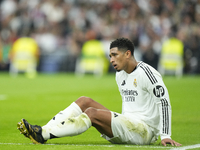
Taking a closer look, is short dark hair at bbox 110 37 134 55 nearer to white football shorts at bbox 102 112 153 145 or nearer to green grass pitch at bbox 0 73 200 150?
white football shorts at bbox 102 112 153 145

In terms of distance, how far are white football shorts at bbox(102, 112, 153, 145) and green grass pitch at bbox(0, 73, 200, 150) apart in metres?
0.14

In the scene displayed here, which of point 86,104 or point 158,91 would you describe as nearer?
point 158,91

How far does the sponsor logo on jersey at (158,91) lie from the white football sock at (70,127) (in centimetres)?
97

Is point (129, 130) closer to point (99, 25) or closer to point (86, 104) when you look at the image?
point (86, 104)

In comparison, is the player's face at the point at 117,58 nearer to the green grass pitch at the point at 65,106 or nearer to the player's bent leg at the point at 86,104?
the player's bent leg at the point at 86,104

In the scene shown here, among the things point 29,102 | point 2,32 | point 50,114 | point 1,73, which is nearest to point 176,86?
point 29,102

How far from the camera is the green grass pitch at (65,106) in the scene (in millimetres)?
6227

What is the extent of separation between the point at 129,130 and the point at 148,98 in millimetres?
530

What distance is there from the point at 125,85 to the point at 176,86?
11812 mm


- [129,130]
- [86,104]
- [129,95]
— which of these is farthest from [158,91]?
[86,104]

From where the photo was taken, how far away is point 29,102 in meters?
12.7

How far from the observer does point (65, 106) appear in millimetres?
11719

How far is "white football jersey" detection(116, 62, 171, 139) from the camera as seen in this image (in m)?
5.73

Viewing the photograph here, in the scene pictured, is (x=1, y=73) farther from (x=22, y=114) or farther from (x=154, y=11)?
(x=22, y=114)
